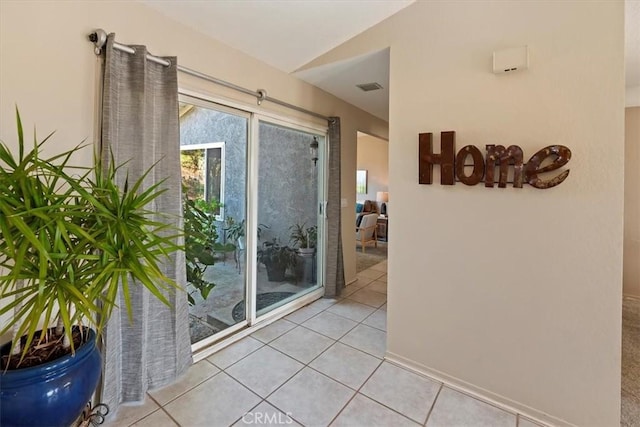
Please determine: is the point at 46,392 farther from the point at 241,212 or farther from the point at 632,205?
the point at 632,205

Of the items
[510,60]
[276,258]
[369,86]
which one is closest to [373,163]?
[369,86]

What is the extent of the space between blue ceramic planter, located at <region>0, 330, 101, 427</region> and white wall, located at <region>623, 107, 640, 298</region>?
5.15 metres

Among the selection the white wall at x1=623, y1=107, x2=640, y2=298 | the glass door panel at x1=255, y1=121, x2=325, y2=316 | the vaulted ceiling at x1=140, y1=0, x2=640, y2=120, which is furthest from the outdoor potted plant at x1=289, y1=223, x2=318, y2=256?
the white wall at x1=623, y1=107, x2=640, y2=298

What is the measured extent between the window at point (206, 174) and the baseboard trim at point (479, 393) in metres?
1.89

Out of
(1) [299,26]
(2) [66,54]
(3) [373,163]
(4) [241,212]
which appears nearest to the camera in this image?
(2) [66,54]

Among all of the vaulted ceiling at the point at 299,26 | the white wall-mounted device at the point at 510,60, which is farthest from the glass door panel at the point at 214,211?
the white wall-mounted device at the point at 510,60

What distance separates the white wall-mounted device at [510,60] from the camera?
5.42ft

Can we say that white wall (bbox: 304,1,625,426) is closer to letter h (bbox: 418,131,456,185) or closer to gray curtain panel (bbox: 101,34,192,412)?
letter h (bbox: 418,131,456,185)

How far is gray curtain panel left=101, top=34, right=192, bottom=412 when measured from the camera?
161 cm

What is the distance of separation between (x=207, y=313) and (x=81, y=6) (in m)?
2.22

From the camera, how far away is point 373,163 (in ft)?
27.9

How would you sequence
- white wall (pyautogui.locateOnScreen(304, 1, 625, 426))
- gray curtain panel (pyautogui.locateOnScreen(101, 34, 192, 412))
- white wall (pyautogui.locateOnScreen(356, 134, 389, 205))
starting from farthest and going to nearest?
white wall (pyautogui.locateOnScreen(356, 134, 389, 205)) → gray curtain panel (pyautogui.locateOnScreen(101, 34, 192, 412)) → white wall (pyautogui.locateOnScreen(304, 1, 625, 426))

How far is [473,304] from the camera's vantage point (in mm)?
1887

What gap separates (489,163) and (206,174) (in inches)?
82.8
